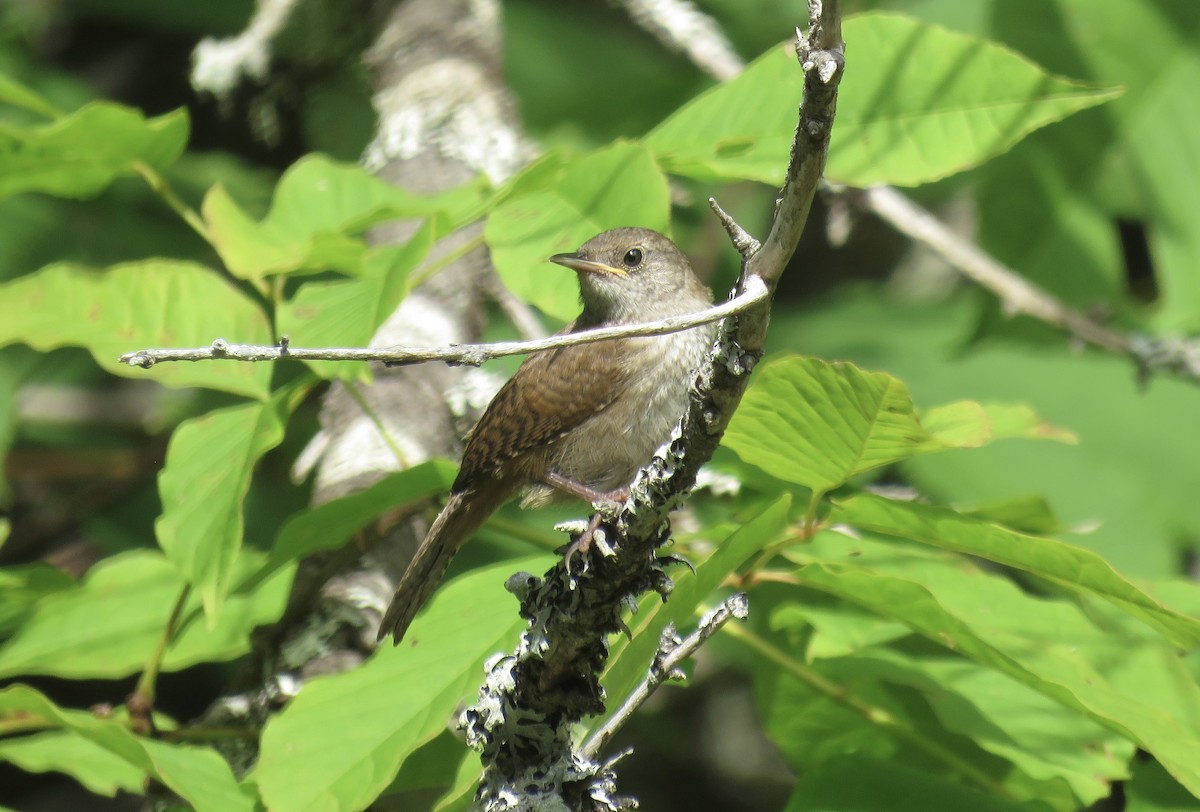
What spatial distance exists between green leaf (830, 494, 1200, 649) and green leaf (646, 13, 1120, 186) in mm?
645

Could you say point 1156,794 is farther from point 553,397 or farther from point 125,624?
point 125,624

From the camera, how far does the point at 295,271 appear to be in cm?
254

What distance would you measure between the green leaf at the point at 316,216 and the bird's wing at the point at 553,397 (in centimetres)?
50

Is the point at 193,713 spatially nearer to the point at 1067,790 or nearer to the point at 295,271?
the point at 295,271

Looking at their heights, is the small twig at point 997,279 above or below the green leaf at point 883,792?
above

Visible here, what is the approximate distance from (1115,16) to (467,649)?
3.30 m

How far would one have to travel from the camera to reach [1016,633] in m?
2.23

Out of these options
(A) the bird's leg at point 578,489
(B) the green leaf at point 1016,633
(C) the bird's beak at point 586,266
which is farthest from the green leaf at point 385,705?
(C) the bird's beak at point 586,266

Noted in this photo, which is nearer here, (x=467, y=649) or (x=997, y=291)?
(x=467, y=649)

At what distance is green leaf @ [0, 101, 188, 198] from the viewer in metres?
2.57

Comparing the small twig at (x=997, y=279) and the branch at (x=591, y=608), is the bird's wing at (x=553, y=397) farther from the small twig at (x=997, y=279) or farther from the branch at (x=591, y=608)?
the small twig at (x=997, y=279)

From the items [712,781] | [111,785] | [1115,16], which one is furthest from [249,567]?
[712,781]

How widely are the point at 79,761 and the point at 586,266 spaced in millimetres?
1715

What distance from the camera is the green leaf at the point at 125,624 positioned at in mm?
2582
